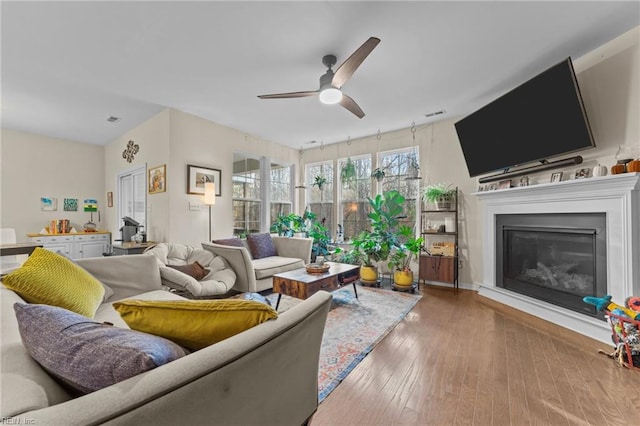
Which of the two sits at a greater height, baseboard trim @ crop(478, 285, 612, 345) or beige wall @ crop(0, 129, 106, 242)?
beige wall @ crop(0, 129, 106, 242)

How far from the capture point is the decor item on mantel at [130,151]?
4357 millimetres

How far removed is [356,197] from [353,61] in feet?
10.9

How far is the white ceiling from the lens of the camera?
198 centimetres

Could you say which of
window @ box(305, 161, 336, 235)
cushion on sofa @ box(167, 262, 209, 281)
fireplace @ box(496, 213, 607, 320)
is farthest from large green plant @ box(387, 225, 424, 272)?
cushion on sofa @ box(167, 262, 209, 281)

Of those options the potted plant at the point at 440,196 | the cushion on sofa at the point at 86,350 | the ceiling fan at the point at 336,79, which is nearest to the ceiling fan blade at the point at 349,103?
the ceiling fan at the point at 336,79

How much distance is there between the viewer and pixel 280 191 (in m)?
5.70

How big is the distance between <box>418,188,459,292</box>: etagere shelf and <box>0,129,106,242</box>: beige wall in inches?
244

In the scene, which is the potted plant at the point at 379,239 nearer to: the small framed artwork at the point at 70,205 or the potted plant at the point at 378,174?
the potted plant at the point at 378,174

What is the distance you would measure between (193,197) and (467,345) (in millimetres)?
3824

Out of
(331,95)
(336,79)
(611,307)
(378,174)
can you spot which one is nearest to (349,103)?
(331,95)

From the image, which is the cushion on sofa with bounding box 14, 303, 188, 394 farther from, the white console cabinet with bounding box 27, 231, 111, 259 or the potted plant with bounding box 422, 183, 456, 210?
the white console cabinet with bounding box 27, 231, 111, 259

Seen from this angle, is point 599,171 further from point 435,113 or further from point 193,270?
point 193,270

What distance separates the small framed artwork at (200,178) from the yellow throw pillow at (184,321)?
3.40 metres

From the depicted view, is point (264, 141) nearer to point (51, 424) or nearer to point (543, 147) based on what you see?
point (543, 147)
